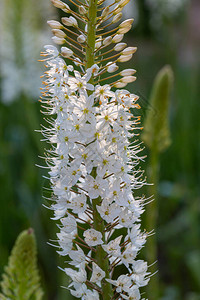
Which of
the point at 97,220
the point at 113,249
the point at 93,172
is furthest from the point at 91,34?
the point at 113,249

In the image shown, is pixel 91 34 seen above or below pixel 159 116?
above

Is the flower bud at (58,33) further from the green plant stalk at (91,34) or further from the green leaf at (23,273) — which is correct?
the green leaf at (23,273)

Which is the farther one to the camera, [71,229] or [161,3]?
[161,3]

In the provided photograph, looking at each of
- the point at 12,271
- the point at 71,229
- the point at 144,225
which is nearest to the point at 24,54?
the point at 144,225

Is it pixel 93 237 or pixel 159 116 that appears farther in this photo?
pixel 159 116

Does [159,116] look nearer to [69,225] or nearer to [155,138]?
[155,138]

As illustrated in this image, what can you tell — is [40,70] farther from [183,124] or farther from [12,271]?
[12,271]
